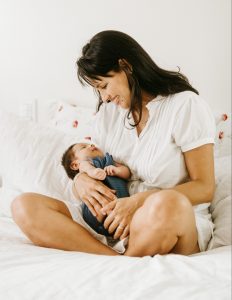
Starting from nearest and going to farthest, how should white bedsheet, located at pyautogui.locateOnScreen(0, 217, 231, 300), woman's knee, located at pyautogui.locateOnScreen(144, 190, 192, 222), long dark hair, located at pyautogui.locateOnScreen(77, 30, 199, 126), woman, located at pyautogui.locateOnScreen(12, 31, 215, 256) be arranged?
→ 1. white bedsheet, located at pyautogui.locateOnScreen(0, 217, 231, 300)
2. woman's knee, located at pyautogui.locateOnScreen(144, 190, 192, 222)
3. woman, located at pyautogui.locateOnScreen(12, 31, 215, 256)
4. long dark hair, located at pyautogui.locateOnScreen(77, 30, 199, 126)

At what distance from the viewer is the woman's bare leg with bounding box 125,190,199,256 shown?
90 centimetres

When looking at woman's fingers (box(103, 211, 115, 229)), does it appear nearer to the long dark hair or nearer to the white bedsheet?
the white bedsheet

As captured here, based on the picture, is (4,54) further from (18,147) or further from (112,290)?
(112,290)

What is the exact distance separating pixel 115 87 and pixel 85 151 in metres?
0.25

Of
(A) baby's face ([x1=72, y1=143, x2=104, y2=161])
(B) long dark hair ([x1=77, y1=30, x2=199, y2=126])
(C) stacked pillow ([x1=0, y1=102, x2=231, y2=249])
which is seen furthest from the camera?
(C) stacked pillow ([x1=0, y1=102, x2=231, y2=249])

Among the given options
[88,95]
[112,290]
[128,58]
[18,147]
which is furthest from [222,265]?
[88,95]

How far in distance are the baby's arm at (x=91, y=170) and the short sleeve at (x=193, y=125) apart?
237 mm

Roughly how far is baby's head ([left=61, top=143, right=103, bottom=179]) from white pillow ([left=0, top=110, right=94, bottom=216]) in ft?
0.44

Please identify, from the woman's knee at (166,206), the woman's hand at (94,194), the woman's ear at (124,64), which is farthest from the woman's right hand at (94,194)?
the woman's ear at (124,64)

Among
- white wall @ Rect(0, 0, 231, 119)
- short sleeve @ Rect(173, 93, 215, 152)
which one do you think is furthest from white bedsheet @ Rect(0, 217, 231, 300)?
white wall @ Rect(0, 0, 231, 119)

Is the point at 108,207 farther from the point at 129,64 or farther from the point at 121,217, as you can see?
the point at 129,64

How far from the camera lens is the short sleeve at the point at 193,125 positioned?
1.09 m

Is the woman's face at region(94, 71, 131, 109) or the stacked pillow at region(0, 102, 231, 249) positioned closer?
the woman's face at region(94, 71, 131, 109)

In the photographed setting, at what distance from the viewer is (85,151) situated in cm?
129
